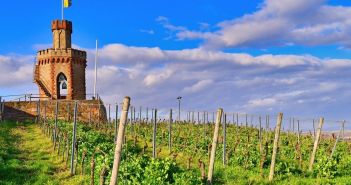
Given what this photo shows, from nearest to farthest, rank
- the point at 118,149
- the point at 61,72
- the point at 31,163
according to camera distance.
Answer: the point at 118,149 < the point at 31,163 < the point at 61,72

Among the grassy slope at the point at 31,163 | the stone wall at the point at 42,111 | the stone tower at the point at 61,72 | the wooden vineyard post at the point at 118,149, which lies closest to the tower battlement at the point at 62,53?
the stone tower at the point at 61,72

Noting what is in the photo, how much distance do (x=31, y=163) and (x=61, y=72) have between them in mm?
40012

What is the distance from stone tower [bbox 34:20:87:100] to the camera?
6206cm

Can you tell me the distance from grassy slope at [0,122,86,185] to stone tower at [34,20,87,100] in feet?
81.3

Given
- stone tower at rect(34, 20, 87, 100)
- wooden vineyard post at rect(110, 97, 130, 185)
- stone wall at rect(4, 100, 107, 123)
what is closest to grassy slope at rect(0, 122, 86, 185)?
wooden vineyard post at rect(110, 97, 130, 185)

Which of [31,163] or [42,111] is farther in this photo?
[42,111]

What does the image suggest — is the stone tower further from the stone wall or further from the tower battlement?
the stone wall

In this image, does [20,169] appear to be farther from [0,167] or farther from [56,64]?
[56,64]

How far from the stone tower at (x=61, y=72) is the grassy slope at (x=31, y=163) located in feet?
81.3

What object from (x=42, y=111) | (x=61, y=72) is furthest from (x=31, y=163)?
(x=61, y=72)

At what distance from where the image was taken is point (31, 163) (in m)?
23.9

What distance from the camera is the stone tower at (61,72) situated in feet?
204

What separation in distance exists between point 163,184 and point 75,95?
48965mm

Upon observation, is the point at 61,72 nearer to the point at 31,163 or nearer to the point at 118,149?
the point at 31,163
